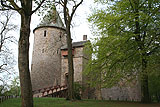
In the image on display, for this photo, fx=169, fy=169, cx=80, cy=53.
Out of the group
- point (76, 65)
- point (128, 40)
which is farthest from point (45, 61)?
point (128, 40)

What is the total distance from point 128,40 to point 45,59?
61.8 ft

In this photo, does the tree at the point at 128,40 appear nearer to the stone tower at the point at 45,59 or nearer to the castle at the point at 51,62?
the castle at the point at 51,62

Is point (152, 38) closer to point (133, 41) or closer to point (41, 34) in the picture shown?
point (133, 41)

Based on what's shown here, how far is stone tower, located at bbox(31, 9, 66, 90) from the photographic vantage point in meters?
26.6

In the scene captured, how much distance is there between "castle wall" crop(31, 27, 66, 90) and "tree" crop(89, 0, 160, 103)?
15.9 meters

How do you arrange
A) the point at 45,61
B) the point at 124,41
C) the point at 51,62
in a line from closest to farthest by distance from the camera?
the point at 124,41 < the point at 45,61 < the point at 51,62

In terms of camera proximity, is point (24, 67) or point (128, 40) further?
point (128, 40)

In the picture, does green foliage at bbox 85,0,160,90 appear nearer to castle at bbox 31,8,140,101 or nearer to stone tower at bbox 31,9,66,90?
castle at bbox 31,8,140,101

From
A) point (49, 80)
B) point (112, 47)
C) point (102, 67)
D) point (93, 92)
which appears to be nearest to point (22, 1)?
point (112, 47)

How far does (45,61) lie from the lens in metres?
27.3

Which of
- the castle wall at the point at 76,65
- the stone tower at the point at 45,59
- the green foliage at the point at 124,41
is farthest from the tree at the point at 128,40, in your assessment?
the stone tower at the point at 45,59

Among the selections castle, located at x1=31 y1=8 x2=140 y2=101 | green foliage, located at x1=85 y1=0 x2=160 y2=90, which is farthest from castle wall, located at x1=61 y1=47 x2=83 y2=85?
green foliage, located at x1=85 y1=0 x2=160 y2=90

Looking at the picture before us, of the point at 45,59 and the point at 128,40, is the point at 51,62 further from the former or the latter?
the point at 128,40

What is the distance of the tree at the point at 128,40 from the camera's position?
405 inches
